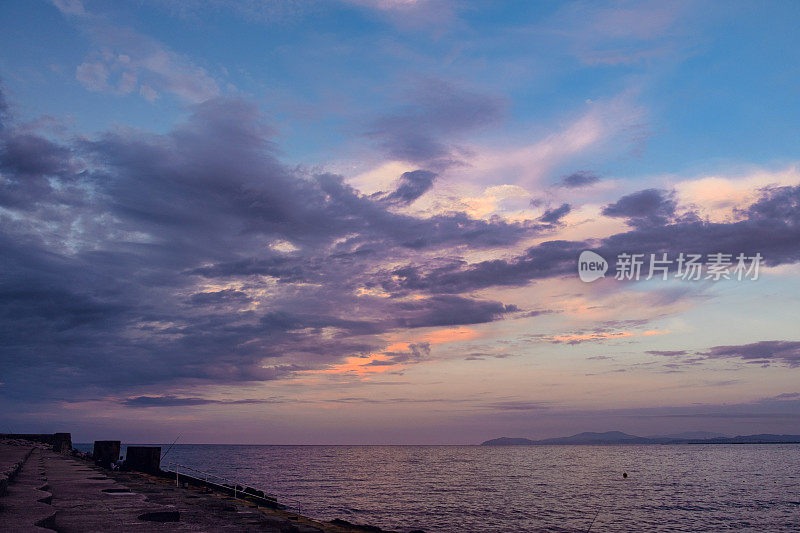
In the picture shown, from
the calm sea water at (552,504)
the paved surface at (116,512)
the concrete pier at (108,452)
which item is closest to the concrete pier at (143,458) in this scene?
the concrete pier at (108,452)

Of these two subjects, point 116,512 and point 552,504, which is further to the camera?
point 552,504

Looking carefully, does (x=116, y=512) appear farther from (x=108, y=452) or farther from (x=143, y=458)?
(x=108, y=452)

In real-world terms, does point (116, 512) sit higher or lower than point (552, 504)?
higher

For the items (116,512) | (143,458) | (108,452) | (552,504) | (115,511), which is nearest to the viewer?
(116,512)

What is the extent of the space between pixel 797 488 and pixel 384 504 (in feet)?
201

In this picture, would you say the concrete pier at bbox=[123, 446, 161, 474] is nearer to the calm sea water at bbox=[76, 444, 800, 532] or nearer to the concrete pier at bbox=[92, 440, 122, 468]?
the concrete pier at bbox=[92, 440, 122, 468]

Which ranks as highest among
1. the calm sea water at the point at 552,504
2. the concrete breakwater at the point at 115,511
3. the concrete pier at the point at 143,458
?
the concrete breakwater at the point at 115,511

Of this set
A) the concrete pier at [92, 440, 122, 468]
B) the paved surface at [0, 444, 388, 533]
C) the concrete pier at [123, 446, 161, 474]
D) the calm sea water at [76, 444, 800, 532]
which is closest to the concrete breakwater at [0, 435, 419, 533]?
the paved surface at [0, 444, 388, 533]

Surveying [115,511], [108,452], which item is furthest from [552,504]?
[115,511]

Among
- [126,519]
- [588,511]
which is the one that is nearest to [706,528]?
[588,511]

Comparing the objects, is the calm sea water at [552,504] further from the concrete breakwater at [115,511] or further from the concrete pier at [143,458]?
the concrete breakwater at [115,511]

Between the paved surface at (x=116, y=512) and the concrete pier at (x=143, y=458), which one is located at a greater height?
the paved surface at (x=116, y=512)

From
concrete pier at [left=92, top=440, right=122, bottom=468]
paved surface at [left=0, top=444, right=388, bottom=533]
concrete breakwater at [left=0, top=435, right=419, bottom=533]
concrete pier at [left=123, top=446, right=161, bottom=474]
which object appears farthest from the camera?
concrete pier at [left=92, top=440, right=122, bottom=468]

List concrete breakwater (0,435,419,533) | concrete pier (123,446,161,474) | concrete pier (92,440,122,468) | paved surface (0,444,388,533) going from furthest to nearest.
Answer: concrete pier (92,440,122,468)
concrete pier (123,446,161,474)
concrete breakwater (0,435,419,533)
paved surface (0,444,388,533)
